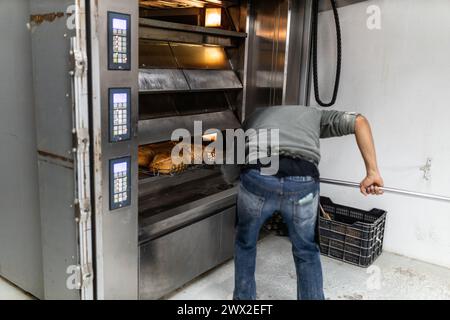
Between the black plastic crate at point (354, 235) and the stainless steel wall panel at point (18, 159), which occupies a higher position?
the stainless steel wall panel at point (18, 159)

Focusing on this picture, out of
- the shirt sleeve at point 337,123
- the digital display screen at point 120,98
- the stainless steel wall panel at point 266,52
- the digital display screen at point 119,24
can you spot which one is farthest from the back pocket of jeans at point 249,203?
the stainless steel wall panel at point 266,52

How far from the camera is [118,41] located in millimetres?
2023

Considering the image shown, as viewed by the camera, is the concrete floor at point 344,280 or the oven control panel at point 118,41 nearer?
the oven control panel at point 118,41

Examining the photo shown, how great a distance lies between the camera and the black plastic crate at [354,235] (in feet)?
10.5

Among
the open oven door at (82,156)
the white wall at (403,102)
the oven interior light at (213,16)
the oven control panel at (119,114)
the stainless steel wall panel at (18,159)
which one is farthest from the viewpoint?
the oven interior light at (213,16)

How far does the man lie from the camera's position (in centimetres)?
227

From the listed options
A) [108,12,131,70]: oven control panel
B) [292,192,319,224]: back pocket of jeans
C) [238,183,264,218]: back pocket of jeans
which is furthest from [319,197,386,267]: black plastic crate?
[108,12,131,70]: oven control panel

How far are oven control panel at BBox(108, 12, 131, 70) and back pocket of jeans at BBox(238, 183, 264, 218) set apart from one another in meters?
0.92

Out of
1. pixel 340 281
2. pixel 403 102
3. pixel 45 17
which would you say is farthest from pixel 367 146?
pixel 45 17

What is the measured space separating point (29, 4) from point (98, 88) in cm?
60

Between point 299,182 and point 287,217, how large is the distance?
21cm

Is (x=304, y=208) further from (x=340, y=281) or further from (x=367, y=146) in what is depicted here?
(x=340, y=281)

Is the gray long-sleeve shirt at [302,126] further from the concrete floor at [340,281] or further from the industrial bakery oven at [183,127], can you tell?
the concrete floor at [340,281]

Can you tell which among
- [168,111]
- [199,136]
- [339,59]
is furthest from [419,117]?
[168,111]
